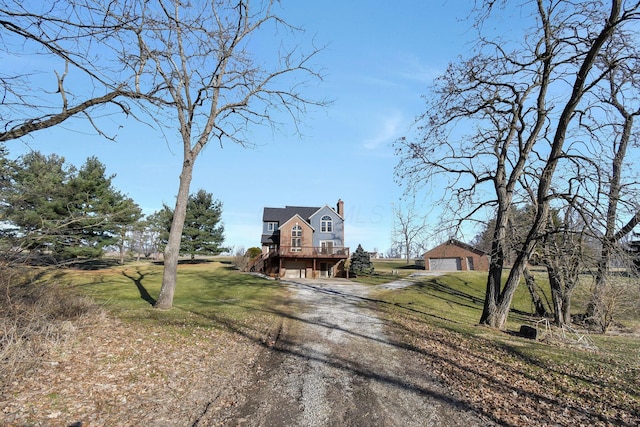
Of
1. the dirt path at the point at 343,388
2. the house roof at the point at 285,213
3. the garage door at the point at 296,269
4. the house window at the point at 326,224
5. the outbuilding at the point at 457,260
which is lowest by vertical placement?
the dirt path at the point at 343,388

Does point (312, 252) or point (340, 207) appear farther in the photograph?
point (340, 207)

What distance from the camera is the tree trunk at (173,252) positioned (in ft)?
34.2

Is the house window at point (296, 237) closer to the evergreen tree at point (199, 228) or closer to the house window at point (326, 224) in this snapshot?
the house window at point (326, 224)

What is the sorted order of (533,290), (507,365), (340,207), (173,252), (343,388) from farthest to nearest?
(340,207) < (533,290) < (173,252) < (507,365) < (343,388)

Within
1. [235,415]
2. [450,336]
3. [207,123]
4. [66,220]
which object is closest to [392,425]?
[235,415]

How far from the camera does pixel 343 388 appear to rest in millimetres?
5324

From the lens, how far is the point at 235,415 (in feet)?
14.3

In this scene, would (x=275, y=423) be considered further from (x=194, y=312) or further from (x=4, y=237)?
(x=194, y=312)

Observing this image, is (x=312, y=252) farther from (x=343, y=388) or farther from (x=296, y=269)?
(x=343, y=388)

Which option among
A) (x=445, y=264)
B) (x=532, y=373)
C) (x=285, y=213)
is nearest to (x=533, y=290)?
(x=532, y=373)

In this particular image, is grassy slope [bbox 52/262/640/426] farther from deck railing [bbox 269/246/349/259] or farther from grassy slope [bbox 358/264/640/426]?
deck railing [bbox 269/246/349/259]

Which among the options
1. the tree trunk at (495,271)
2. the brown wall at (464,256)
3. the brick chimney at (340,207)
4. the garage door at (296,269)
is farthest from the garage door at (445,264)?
the tree trunk at (495,271)

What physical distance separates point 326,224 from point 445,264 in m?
19.1

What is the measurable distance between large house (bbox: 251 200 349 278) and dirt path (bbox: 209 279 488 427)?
23103mm
